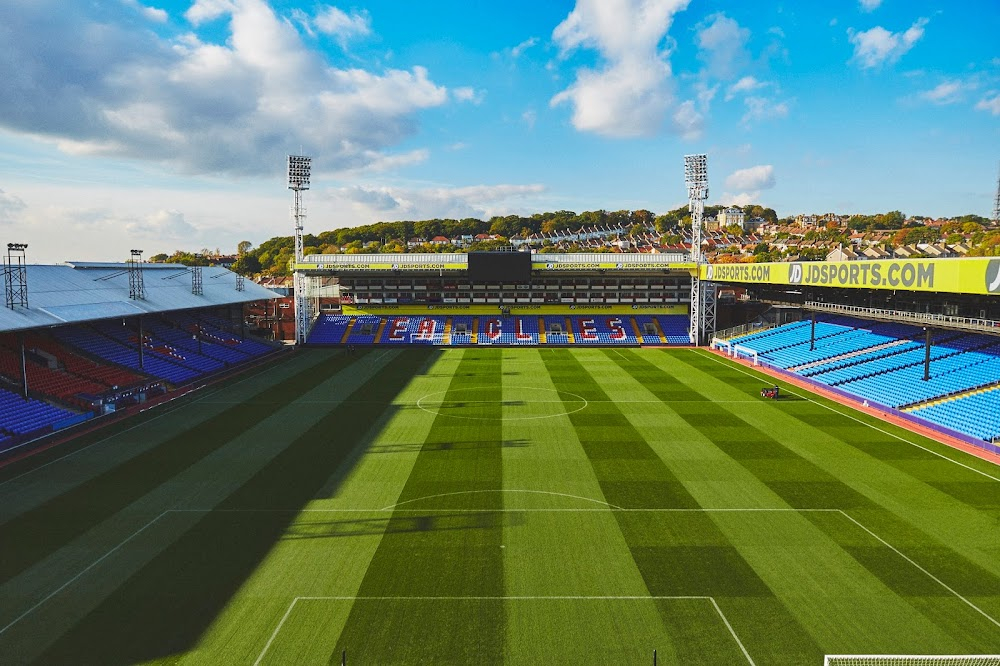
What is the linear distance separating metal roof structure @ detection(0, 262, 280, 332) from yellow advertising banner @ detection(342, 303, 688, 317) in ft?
44.0

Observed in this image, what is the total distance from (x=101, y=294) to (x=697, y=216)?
51013 mm

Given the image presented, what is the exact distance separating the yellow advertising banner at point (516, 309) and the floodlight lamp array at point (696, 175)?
13.3 meters

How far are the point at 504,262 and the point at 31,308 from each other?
3922 cm

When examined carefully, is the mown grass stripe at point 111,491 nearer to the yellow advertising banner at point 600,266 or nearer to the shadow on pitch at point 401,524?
the shadow on pitch at point 401,524

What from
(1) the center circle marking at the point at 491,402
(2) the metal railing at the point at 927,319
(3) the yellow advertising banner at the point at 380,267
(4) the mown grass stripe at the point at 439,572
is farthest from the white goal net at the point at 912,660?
(3) the yellow advertising banner at the point at 380,267

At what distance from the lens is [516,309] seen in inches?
2584

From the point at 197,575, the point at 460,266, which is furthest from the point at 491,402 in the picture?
the point at 460,266

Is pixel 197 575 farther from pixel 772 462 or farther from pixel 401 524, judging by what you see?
pixel 772 462

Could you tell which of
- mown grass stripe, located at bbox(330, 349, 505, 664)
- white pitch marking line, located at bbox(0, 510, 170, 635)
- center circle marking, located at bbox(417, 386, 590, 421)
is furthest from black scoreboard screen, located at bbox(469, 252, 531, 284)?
white pitch marking line, located at bbox(0, 510, 170, 635)

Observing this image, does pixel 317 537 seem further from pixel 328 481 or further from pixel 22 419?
pixel 22 419

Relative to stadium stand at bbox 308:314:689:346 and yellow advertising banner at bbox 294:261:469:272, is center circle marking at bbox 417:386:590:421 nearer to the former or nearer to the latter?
stadium stand at bbox 308:314:689:346

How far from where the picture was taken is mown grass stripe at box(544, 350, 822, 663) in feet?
38.0

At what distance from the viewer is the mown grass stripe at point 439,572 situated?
1105 centimetres

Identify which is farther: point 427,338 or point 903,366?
point 427,338
